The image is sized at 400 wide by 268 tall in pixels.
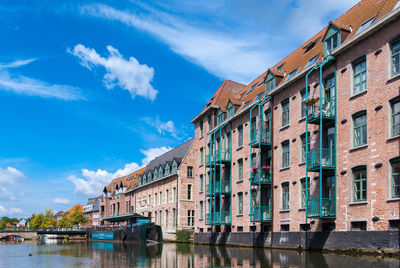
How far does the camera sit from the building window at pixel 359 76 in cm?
2372

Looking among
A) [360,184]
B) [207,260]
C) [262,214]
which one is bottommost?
[207,260]

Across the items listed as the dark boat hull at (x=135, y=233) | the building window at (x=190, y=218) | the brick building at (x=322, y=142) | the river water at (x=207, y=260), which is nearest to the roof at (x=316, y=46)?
the brick building at (x=322, y=142)

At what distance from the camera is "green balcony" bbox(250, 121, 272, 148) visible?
3259cm

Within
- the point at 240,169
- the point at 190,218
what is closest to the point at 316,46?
the point at 240,169

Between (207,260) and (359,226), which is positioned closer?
(207,260)

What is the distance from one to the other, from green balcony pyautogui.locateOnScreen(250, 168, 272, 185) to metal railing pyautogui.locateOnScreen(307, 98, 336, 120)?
286 inches

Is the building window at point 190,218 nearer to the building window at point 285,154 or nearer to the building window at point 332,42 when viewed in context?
the building window at point 285,154

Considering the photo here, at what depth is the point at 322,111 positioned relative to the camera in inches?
1012

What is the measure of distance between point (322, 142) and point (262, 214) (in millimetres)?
8144

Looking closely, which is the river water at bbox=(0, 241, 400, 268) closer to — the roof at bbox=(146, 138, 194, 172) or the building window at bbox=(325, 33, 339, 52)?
the building window at bbox=(325, 33, 339, 52)

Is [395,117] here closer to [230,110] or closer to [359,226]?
[359,226]

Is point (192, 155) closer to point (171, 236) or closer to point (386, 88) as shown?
point (171, 236)

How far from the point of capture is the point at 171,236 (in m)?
→ 53.9

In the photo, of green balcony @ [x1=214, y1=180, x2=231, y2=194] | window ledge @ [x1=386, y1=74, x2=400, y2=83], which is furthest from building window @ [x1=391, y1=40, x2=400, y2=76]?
green balcony @ [x1=214, y1=180, x2=231, y2=194]
